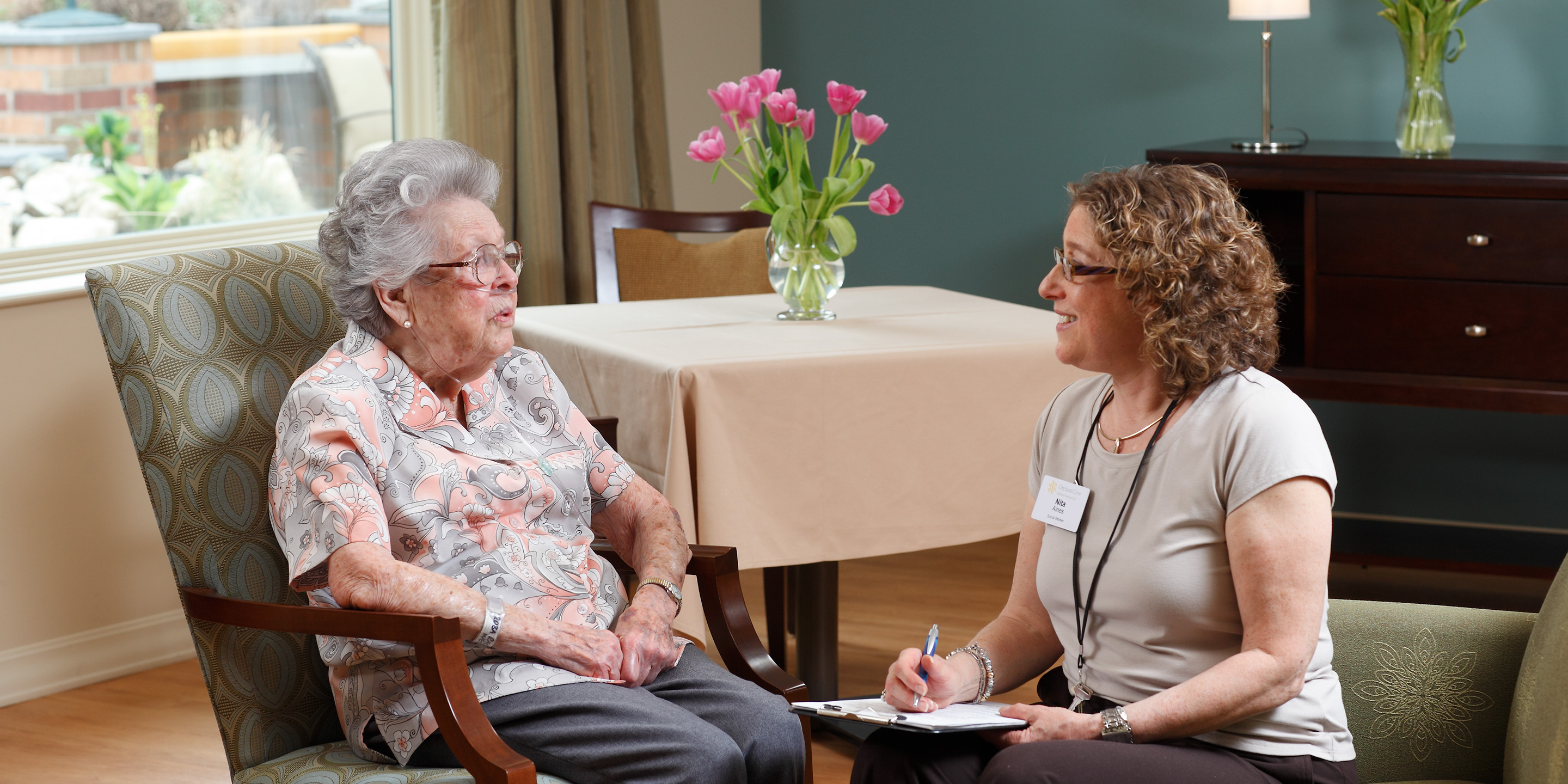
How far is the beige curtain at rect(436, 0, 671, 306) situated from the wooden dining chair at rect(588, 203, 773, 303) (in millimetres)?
365

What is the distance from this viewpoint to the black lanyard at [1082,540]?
1.58 meters

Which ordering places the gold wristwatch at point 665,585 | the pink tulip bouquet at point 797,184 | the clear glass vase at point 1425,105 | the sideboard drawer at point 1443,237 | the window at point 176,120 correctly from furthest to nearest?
the clear glass vase at point 1425,105 < the window at point 176,120 < the sideboard drawer at point 1443,237 < the pink tulip bouquet at point 797,184 < the gold wristwatch at point 665,585

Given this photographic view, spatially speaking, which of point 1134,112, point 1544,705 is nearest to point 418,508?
point 1544,705

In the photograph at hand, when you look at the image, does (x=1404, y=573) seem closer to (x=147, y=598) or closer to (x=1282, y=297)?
(x=1282, y=297)

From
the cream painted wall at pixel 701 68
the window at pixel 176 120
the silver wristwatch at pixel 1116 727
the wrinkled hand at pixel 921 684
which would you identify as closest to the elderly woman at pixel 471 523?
the wrinkled hand at pixel 921 684

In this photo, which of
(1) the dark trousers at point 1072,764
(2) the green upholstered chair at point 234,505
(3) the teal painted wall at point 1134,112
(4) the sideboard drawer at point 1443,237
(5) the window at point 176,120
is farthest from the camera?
(3) the teal painted wall at point 1134,112

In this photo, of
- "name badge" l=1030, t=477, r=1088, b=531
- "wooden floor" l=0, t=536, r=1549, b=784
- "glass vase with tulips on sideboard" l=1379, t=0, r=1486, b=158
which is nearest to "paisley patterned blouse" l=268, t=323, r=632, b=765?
"name badge" l=1030, t=477, r=1088, b=531

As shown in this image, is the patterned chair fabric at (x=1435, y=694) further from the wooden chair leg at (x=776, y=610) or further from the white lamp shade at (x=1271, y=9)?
the white lamp shade at (x=1271, y=9)

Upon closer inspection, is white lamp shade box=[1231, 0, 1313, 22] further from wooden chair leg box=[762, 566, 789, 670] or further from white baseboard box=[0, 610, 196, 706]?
white baseboard box=[0, 610, 196, 706]

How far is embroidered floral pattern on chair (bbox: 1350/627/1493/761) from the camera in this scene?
67.9 inches

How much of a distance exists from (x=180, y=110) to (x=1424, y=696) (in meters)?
3.21

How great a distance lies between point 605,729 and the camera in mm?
1661

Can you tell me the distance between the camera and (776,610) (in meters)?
3.24

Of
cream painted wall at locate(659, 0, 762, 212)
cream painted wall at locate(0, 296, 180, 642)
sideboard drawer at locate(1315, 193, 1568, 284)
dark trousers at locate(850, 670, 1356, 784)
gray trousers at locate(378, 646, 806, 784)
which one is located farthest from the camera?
cream painted wall at locate(659, 0, 762, 212)
